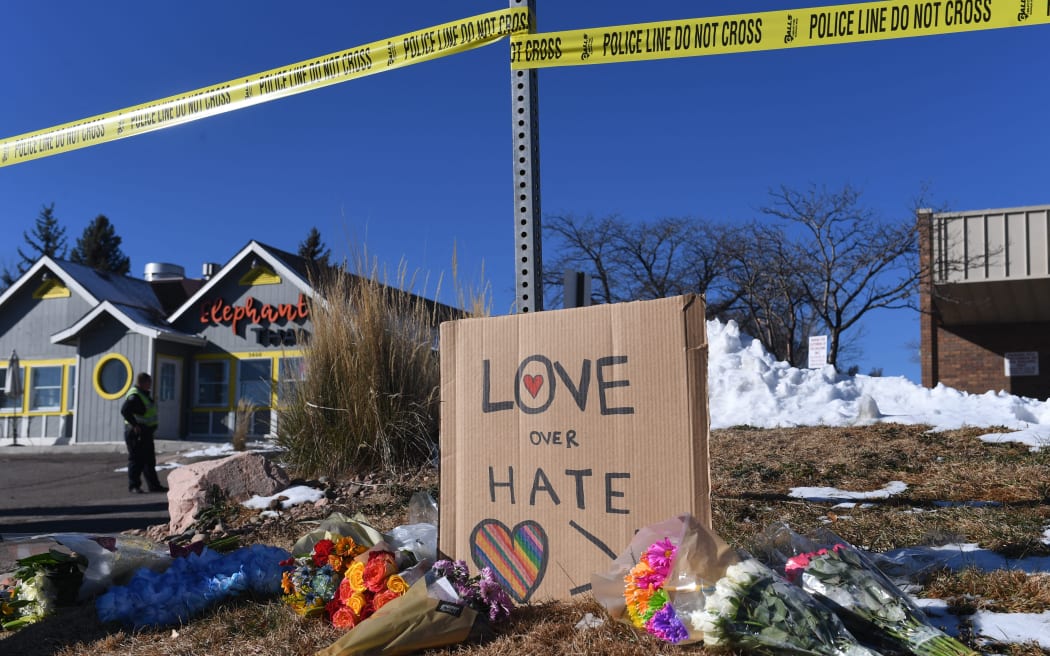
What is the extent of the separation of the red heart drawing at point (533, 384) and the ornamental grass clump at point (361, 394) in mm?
3589

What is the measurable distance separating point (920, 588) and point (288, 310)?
2025cm

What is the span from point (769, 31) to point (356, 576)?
3.06 metres

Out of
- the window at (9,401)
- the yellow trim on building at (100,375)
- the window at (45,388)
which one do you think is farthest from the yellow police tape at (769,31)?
the window at (9,401)

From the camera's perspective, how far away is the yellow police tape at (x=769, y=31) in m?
3.63

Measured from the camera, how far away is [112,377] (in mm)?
21734

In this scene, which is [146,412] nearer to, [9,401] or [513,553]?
[513,553]

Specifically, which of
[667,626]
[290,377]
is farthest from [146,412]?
[667,626]

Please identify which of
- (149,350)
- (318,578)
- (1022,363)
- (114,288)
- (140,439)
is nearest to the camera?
(318,578)

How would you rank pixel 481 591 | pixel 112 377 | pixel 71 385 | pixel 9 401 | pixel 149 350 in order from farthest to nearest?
pixel 9 401
pixel 71 385
pixel 112 377
pixel 149 350
pixel 481 591

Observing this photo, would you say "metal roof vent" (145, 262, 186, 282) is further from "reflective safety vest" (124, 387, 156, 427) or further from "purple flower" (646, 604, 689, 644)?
"purple flower" (646, 604, 689, 644)

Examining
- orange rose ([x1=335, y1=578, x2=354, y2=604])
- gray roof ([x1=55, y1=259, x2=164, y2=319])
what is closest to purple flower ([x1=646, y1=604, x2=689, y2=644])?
orange rose ([x1=335, y1=578, x2=354, y2=604])

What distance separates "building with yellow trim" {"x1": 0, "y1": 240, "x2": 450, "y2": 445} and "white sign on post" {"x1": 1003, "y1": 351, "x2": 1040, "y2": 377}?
17.5 metres

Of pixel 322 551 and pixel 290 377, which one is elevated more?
pixel 290 377

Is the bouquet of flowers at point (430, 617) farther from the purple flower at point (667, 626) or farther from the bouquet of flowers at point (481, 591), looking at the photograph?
the purple flower at point (667, 626)
